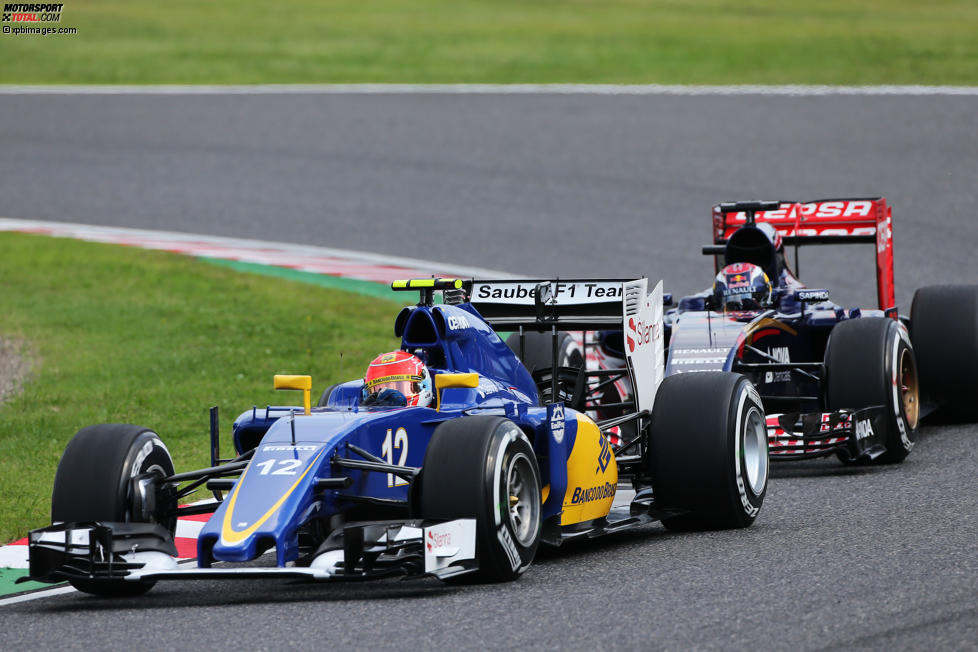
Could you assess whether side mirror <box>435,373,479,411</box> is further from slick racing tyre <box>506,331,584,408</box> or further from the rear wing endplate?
slick racing tyre <box>506,331,584,408</box>

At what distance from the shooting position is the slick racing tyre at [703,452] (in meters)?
8.73

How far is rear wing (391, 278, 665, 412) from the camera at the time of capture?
9.81 meters

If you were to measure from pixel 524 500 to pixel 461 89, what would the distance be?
22.5 meters

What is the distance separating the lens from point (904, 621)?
255 inches

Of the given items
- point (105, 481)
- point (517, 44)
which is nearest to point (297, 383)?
point (105, 481)

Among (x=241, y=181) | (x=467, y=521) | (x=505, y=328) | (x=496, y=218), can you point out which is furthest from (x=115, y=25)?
(x=467, y=521)

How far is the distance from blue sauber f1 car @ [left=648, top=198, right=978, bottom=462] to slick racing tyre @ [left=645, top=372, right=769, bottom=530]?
1.86m

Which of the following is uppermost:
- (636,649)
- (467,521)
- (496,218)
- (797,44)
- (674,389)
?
(797,44)

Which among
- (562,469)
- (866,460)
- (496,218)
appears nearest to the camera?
(562,469)

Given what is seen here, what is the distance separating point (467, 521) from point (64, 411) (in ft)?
23.3

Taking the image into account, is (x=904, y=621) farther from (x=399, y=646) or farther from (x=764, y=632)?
(x=399, y=646)

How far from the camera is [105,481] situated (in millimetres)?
7781

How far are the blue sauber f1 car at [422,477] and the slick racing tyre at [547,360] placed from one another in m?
1.10

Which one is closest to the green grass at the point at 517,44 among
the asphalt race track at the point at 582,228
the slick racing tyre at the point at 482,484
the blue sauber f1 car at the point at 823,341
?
the asphalt race track at the point at 582,228
